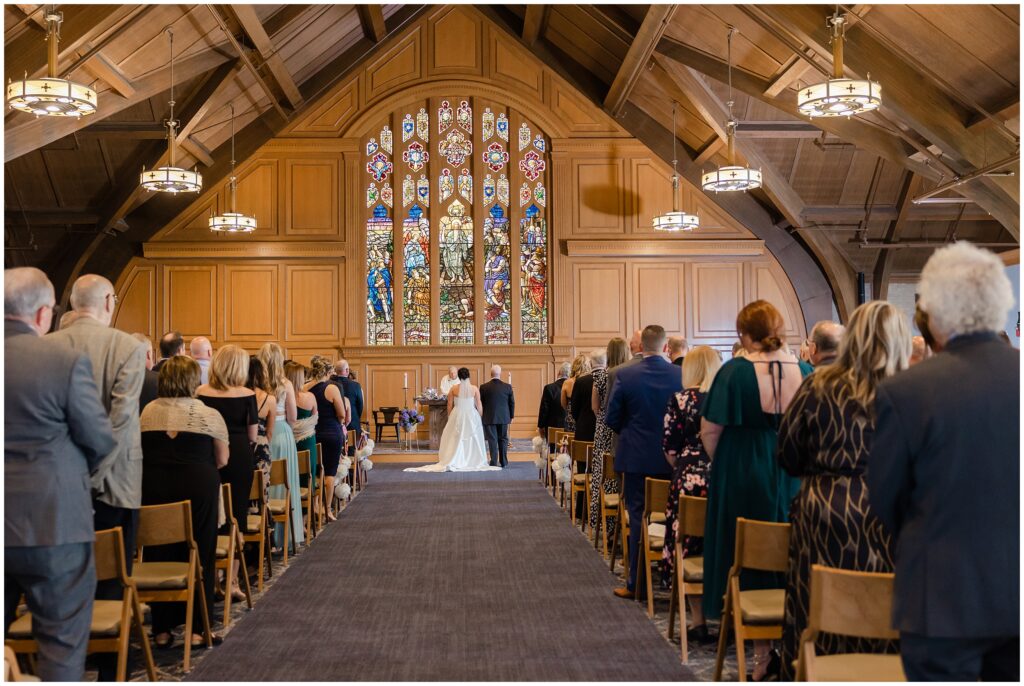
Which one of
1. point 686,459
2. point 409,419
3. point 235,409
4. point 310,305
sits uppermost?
point 310,305

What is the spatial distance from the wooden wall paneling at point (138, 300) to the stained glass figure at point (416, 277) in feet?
14.0

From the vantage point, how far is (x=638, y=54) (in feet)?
42.1

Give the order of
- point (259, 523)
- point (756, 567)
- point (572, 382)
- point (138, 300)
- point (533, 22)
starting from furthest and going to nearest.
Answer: point (138, 300)
point (533, 22)
point (572, 382)
point (259, 523)
point (756, 567)

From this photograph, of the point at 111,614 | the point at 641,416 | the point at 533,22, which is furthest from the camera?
the point at 533,22

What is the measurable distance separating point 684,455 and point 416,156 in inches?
503

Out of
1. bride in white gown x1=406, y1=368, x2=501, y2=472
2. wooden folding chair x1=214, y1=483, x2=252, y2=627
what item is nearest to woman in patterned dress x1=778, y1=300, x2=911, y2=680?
wooden folding chair x1=214, y1=483, x2=252, y2=627

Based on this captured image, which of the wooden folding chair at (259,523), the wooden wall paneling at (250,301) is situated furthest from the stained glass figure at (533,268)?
the wooden folding chair at (259,523)

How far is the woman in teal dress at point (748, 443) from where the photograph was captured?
3.97 m

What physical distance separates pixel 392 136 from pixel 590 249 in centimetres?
404

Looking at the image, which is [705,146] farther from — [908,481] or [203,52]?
[908,481]

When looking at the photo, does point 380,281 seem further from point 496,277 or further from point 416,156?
point 416,156

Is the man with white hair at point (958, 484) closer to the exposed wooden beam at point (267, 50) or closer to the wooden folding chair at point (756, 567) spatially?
the wooden folding chair at point (756, 567)

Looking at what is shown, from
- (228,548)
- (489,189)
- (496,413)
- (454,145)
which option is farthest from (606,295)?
(228,548)

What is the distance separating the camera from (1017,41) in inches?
313
